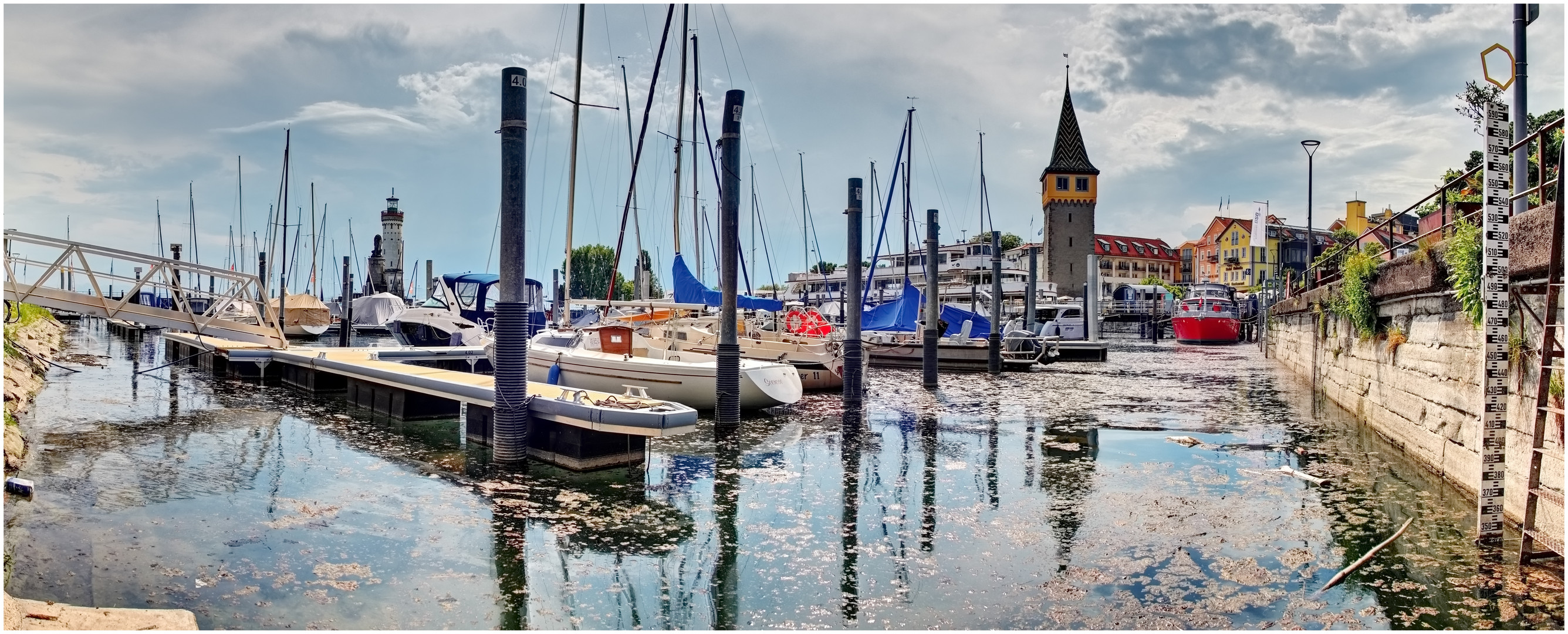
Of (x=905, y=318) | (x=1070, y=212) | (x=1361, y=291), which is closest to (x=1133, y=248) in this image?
(x=1070, y=212)

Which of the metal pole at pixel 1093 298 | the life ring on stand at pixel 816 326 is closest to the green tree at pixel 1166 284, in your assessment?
the metal pole at pixel 1093 298

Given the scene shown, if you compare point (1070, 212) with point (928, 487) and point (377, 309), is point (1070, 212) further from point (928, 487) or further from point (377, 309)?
point (928, 487)

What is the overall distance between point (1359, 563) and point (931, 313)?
16.3 m

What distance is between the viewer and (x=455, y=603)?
6238 mm

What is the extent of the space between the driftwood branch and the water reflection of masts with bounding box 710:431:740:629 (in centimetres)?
412

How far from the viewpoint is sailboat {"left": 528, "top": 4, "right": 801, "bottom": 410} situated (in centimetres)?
1599

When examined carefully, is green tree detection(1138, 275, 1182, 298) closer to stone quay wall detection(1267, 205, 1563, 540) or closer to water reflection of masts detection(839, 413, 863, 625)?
stone quay wall detection(1267, 205, 1563, 540)

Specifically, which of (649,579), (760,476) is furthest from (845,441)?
(649,579)

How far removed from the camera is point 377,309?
159ft

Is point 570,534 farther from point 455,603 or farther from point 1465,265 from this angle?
point 1465,265

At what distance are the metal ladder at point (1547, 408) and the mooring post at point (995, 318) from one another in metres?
21.2

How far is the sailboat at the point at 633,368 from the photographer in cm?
1599

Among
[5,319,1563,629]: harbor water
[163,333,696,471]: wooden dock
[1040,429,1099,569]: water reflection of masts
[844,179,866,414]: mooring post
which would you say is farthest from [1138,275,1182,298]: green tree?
[5,319,1563,629]: harbor water

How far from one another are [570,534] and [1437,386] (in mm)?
9559
